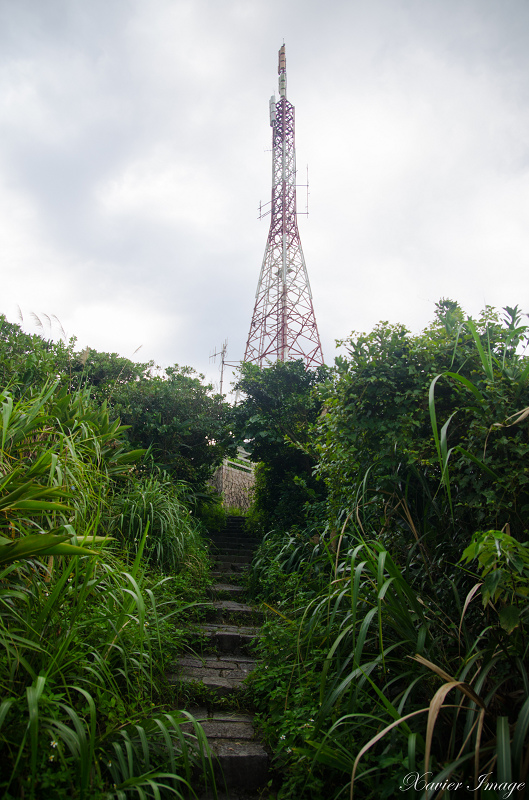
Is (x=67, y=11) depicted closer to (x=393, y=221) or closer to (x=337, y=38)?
(x=337, y=38)

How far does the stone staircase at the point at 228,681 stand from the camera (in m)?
1.74

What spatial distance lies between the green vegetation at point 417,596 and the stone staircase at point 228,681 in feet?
0.45

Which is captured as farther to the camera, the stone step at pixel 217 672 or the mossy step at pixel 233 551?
the mossy step at pixel 233 551

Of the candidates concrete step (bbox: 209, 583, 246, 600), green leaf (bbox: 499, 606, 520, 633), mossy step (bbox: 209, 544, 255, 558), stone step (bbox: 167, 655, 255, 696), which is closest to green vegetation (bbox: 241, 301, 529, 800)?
green leaf (bbox: 499, 606, 520, 633)

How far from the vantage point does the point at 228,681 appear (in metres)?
2.37

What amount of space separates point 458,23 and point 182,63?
9.13ft

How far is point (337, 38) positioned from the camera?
168 inches

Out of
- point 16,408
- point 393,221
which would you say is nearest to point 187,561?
point 16,408

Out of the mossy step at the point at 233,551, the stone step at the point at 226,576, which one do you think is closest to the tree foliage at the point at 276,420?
the mossy step at the point at 233,551

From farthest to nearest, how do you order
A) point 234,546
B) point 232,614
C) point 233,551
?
point 234,546
point 233,551
point 232,614

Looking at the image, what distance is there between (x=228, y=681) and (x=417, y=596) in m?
1.25

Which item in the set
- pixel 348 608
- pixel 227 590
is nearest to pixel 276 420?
pixel 227 590

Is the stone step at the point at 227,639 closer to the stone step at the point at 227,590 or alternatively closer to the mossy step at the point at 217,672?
the mossy step at the point at 217,672

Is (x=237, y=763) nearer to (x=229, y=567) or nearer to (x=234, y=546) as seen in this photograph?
(x=229, y=567)
